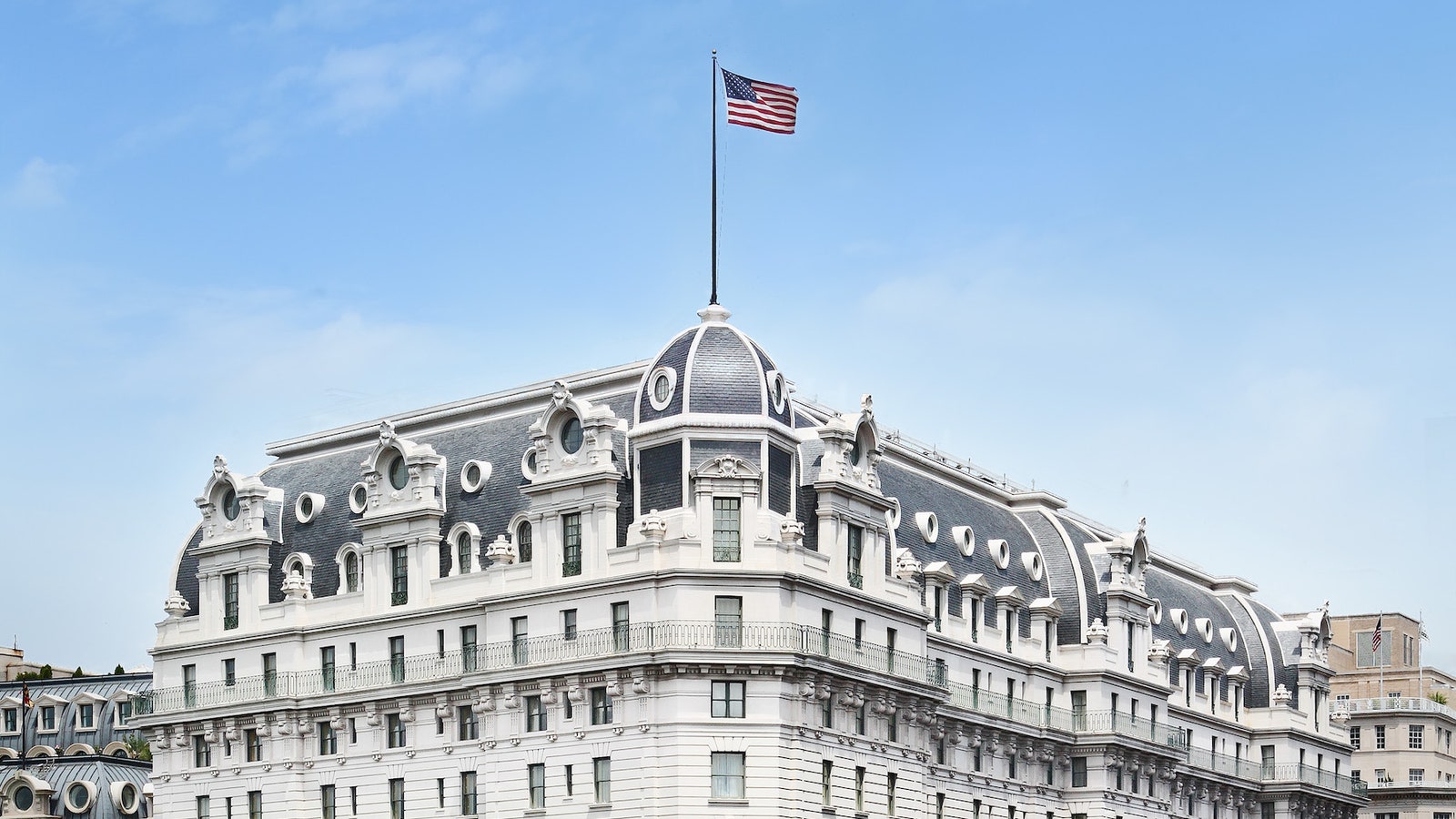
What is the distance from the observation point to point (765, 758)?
3799 inches

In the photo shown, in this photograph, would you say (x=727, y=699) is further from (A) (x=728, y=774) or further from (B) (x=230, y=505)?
(B) (x=230, y=505)

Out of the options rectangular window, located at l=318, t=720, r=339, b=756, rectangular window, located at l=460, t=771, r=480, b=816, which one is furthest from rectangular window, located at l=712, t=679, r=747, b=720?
rectangular window, located at l=318, t=720, r=339, b=756

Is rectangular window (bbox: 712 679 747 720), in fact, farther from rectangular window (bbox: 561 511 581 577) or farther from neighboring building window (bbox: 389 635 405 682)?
neighboring building window (bbox: 389 635 405 682)

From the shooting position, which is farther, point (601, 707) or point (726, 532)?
point (601, 707)

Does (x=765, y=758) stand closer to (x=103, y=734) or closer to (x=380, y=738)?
(x=380, y=738)

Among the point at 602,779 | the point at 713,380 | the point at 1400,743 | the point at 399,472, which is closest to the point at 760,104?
the point at 713,380

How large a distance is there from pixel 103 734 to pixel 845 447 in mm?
67290

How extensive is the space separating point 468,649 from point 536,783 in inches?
297

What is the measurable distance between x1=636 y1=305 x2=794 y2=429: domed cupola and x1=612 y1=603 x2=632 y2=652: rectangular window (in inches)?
329

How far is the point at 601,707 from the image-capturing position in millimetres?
98938

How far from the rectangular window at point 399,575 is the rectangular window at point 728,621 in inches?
691

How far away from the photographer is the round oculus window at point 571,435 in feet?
337

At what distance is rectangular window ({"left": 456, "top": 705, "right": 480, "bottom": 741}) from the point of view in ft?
341

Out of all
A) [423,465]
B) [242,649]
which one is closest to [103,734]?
[242,649]
